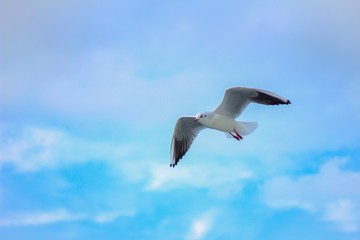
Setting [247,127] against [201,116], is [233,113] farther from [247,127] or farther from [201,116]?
[201,116]

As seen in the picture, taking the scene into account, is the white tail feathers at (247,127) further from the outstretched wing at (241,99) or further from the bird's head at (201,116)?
the bird's head at (201,116)

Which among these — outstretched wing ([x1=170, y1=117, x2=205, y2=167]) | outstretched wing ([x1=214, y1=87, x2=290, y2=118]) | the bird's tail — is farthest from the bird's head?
the bird's tail

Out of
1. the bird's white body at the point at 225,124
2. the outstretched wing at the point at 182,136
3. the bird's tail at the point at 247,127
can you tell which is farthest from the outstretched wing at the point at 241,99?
the outstretched wing at the point at 182,136

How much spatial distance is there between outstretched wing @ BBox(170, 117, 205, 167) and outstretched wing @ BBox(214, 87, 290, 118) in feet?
Result: 3.86

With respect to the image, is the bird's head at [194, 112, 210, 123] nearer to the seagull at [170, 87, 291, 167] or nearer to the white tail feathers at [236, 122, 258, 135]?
the seagull at [170, 87, 291, 167]

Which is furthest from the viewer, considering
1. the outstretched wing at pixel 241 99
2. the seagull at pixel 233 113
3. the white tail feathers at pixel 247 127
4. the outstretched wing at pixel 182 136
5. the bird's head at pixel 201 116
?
the outstretched wing at pixel 182 136

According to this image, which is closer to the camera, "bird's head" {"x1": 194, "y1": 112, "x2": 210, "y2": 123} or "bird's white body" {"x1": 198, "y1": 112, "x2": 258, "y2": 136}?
"bird's white body" {"x1": 198, "y1": 112, "x2": 258, "y2": 136}

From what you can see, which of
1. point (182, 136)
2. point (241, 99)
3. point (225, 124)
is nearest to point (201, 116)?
point (225, 124)

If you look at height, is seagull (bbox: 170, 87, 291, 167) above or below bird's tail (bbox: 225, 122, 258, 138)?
above

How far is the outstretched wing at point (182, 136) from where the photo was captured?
12898 mm

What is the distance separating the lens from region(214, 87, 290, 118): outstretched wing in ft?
36.7

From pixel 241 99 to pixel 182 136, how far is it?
2083 mm

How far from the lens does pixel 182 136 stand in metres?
13.1

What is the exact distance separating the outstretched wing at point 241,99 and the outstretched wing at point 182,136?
3.86 ft
